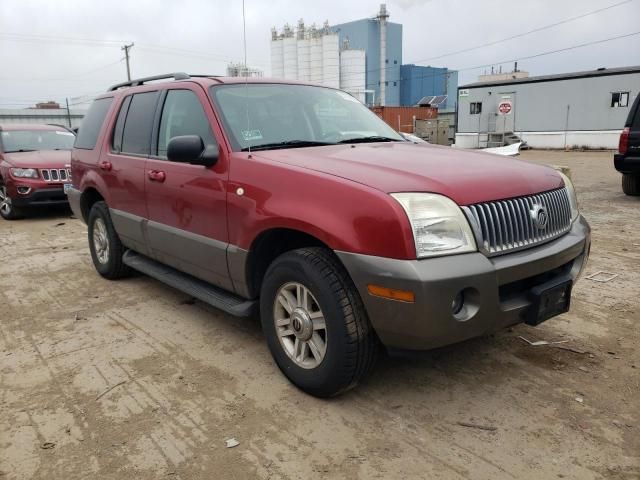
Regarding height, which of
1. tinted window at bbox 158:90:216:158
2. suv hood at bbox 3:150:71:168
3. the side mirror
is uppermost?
tinted window at bbox 158:90:216:158

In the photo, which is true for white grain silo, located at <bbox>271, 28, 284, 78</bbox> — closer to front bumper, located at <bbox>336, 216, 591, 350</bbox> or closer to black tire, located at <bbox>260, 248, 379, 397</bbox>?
black tire, located at <bbox>260, 248, 379, 397</bbox>

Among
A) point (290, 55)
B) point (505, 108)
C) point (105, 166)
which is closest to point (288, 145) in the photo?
point (105, 166)

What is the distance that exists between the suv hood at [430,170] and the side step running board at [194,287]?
0.98 meters

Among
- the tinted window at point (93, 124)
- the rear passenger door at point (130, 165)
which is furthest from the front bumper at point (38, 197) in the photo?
the rear passenger door at point (130, 165)

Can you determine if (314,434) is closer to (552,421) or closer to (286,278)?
(286,278)

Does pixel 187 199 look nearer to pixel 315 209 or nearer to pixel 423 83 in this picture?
pixel 315 209

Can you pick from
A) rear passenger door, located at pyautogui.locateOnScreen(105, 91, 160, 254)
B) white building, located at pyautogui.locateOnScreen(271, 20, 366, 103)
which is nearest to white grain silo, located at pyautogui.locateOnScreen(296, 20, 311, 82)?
white building, located at pyautogui.locateOnScreen(271, 20, 366, 103)

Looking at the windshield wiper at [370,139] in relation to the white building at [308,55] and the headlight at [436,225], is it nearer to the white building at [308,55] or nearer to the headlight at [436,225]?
the headlight at [436,225]

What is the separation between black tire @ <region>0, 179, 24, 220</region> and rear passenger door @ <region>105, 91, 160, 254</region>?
5.63m

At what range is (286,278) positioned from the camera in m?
Answer: 2.89

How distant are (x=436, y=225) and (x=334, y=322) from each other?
2.32ft

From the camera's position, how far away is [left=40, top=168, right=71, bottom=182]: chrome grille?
917 centimetres

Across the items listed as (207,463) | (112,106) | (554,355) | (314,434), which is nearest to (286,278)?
(314,434)

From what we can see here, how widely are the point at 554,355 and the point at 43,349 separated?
353cm
